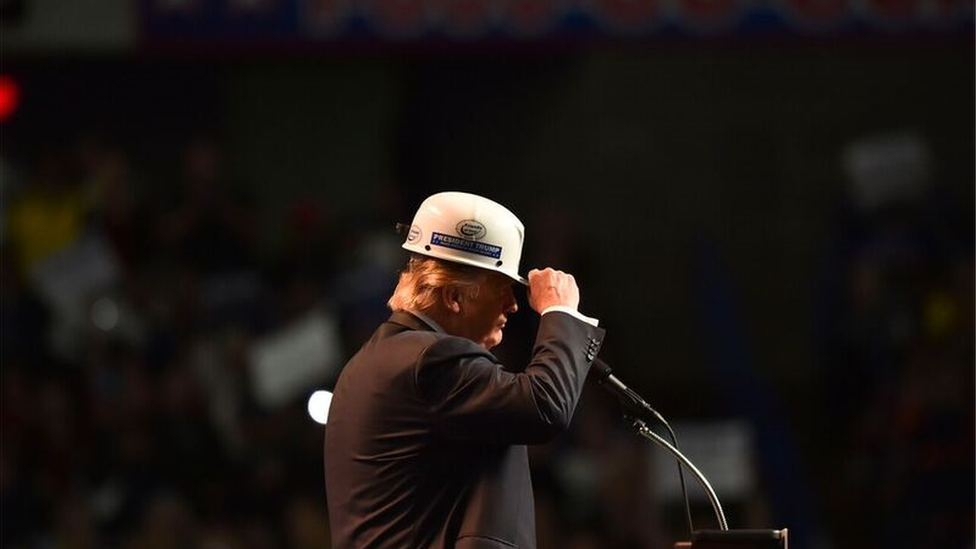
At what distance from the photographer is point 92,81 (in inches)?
479

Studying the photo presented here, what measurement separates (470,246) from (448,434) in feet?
1.46

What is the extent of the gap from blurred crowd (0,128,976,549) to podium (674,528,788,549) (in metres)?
4.59

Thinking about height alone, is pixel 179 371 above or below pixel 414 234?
below

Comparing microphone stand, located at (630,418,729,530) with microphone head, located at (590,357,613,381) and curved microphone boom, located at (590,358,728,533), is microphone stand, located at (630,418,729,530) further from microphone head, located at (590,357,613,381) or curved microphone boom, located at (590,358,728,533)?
microphone head, located at (590,357,613,381)

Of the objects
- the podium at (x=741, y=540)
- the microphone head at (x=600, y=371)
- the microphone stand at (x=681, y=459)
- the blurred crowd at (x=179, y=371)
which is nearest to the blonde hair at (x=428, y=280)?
the microphone head at (x=600, y=371)

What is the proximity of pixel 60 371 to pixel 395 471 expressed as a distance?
19.3 ft

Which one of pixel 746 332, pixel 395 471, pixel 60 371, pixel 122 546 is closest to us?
pixel 395 471

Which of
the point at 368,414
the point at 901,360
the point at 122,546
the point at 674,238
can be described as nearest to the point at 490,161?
the point at 674,238

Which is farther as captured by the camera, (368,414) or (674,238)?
(674,238)

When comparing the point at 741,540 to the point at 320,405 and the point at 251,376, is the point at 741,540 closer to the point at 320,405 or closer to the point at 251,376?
the point at 320,405

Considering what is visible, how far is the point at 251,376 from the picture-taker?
33.0 ft

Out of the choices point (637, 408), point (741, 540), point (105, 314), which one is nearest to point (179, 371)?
point (105, 314)

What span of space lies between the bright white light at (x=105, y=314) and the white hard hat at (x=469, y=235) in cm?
583

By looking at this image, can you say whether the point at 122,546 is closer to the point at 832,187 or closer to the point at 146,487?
the point at 146,487
